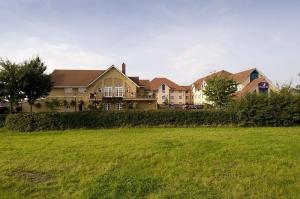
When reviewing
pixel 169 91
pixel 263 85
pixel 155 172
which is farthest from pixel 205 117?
pixel 169 91

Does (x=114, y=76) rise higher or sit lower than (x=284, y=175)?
higher

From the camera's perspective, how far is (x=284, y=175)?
8.85 meters

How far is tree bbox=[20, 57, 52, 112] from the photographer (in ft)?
133

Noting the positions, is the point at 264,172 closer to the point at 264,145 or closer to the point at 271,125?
the point at 264,145

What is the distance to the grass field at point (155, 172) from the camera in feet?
25.0

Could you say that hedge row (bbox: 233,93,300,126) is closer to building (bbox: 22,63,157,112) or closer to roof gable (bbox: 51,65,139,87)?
building (bbox: 22,63,157,112)

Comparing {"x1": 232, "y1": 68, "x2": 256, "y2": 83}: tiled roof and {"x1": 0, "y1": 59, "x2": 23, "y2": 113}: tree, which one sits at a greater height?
{"x1": 232, "y1": 68, "x2": 256, "y2": 83}: tiled roof

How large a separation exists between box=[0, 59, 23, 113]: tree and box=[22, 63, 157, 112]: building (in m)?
15.7

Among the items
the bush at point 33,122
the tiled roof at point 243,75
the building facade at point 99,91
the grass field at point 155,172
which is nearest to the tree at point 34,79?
the building facade at point 99,91

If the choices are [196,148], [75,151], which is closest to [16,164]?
[75,151]

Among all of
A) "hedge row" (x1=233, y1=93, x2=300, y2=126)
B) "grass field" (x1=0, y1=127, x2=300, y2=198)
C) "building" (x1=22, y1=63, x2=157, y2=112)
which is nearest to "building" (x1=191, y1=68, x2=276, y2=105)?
"building" (x1=22, y1=63, x2=157, y2=112)

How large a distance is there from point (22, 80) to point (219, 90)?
29.5 m

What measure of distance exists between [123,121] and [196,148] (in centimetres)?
1866

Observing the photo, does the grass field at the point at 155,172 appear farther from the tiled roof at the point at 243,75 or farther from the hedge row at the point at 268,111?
the tiled roof at the point at 243,75
